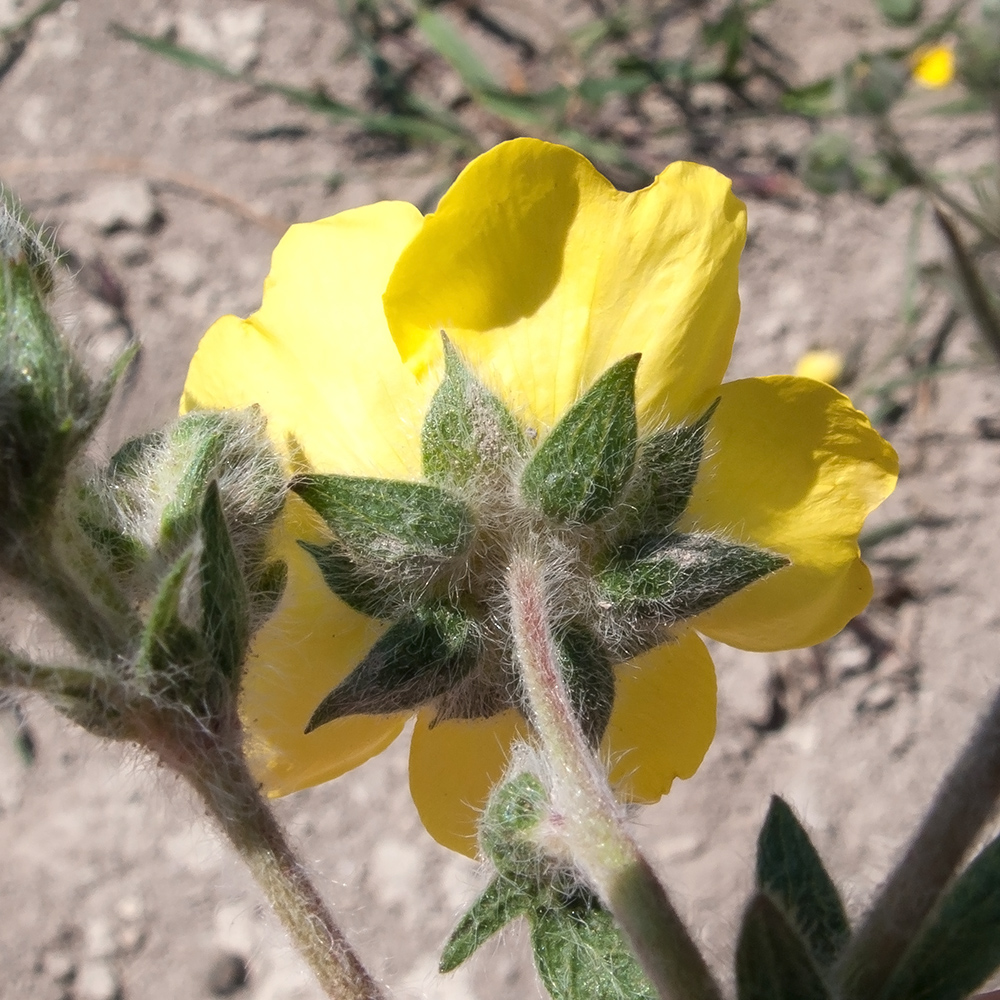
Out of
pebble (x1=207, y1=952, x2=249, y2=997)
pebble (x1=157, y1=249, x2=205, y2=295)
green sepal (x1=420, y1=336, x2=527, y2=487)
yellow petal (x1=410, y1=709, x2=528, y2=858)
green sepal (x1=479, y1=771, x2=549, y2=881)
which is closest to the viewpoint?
green sepal (x1=479, y1=771, x2=549, y2=881)

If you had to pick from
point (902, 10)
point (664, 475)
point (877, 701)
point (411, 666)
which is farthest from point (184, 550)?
point (902, 10)

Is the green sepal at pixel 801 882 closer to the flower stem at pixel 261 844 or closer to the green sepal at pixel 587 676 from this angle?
the green sepal at pixel 587 676

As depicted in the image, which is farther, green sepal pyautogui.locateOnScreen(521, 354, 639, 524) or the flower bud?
green sepal pyautogui.locateOnScreen(521, 354, 639, 524)

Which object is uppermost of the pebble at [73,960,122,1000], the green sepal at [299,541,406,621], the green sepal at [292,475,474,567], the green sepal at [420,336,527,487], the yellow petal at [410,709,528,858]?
the green sepal at [420,336,527,487]

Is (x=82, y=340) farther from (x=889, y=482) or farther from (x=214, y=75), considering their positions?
(x=214, y=75)

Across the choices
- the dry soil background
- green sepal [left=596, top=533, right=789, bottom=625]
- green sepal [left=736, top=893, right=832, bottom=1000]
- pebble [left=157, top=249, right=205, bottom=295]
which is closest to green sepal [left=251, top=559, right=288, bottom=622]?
green sepal [left=596, top=533, right=789, bottom=625]

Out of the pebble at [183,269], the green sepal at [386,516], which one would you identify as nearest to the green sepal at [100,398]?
the green sepal at [386,516]

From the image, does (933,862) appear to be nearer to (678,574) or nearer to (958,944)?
(958,944)

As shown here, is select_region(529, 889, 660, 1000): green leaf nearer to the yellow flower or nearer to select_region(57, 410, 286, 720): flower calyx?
the yellow flower
